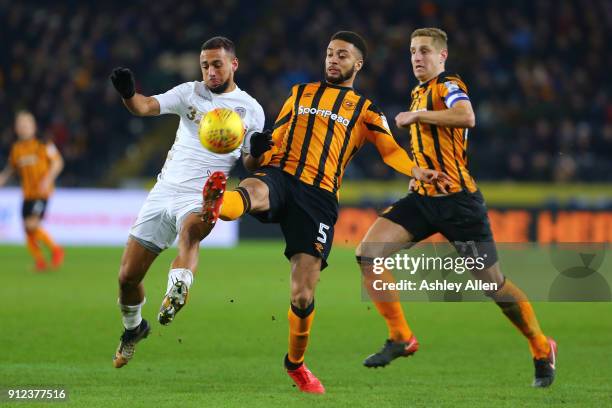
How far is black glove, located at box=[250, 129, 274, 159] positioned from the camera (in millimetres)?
6285

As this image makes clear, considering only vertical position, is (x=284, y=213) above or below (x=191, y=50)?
above

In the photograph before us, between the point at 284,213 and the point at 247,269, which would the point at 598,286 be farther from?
the point at 284,213

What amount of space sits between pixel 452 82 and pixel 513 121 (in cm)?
1435

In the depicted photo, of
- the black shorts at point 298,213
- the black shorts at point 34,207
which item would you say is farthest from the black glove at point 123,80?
the black shorts at point 34,207

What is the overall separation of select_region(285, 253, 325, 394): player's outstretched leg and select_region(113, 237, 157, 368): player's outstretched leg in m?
1.06

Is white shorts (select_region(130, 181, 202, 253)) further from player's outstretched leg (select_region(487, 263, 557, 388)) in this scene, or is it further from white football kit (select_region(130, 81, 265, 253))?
player's outstretched leg (select_region(487, 263, 557, 388))

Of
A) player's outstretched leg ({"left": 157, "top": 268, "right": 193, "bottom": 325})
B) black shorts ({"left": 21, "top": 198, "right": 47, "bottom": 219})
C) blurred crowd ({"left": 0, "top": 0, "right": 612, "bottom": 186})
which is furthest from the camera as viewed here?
blurred crowd ({"left": 0, "top": 0, "right": 612, "bottom": 186})

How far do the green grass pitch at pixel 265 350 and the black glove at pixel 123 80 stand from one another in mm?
1807

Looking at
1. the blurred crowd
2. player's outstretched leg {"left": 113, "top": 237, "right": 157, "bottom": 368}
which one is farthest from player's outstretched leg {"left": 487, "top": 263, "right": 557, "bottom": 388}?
the blurred crowd

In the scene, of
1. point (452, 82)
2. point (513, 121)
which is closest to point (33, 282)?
point (452, 82)

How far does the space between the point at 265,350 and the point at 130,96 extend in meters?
2.69

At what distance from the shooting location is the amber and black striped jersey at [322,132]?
659 cm

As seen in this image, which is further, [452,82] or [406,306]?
[406,306]

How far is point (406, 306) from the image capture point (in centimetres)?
1139
